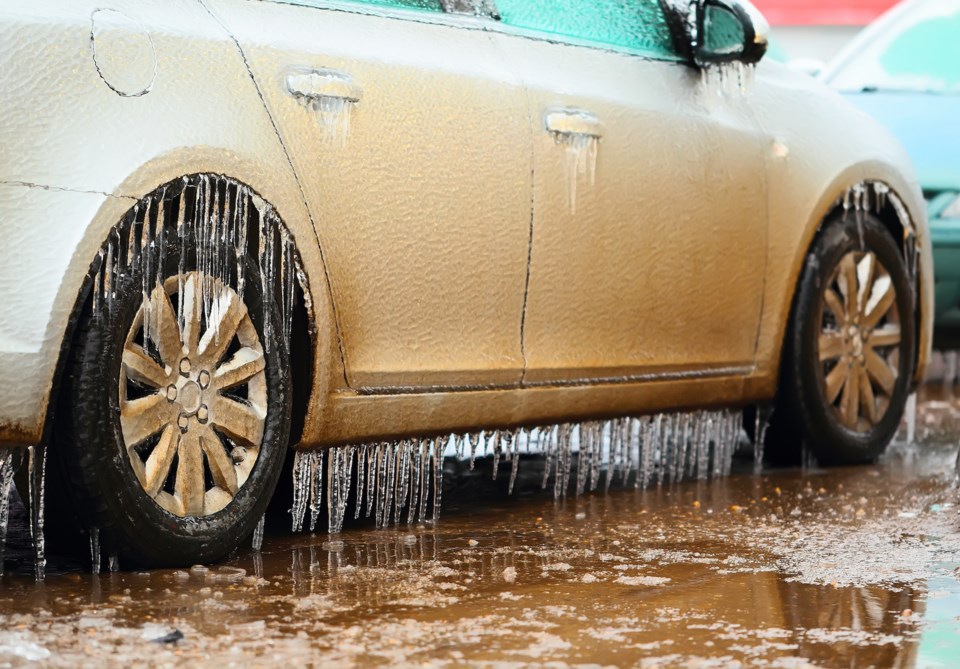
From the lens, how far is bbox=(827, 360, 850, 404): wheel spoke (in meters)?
5.89

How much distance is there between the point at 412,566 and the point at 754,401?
207 centimetres

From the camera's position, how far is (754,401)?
5699 millimetres

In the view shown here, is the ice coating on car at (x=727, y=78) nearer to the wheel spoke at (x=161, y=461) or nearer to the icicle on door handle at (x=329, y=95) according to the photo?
the icicle on door handle at (x=329, y=95)

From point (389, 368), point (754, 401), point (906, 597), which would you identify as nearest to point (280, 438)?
point (389, 368)

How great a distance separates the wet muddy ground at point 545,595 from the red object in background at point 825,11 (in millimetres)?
15698

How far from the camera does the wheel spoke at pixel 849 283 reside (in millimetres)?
5934

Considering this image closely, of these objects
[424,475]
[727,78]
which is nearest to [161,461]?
[424,475]

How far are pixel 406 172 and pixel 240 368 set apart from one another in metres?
0.67

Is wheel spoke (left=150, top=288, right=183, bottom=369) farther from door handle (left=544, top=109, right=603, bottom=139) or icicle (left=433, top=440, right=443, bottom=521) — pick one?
door handle (left=544, top=109, right=603, bottom=139)

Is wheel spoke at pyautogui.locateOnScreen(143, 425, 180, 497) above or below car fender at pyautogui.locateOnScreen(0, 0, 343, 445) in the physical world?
below

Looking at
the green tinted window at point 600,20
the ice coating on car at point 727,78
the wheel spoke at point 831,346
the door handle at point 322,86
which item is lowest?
the wheel spoke at point 831,346

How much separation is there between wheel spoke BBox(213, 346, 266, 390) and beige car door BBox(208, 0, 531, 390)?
0.85 feet

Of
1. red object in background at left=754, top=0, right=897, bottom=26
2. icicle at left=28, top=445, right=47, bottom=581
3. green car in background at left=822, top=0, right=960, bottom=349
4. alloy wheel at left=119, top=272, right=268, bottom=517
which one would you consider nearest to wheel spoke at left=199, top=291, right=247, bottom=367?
alloy wheel at left=119, top=272, right=268, bottom=517

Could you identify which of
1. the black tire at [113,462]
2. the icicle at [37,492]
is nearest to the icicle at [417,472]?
the black tire at [113,462]
